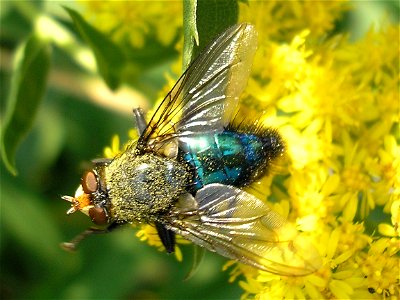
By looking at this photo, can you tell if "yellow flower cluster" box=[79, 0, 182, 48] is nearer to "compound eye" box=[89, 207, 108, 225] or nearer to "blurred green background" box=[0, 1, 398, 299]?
"blurred green background" box=[0, 1, 398, 299]

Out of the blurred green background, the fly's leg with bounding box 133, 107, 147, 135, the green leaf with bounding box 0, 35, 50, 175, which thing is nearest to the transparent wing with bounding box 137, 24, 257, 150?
the fly's leg with bounding box 133, 107, 147, 135

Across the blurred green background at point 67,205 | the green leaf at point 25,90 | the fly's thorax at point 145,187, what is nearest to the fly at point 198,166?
the fly's thorax at point 145,187

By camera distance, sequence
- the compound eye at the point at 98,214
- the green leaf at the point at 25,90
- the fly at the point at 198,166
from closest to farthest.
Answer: the fly at the point at 198,166 < the compound eye at the point at 98,214 < the green leaf at the point at 25,90

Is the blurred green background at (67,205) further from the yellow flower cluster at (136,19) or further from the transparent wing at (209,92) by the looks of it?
the transparent wing at (209,92)

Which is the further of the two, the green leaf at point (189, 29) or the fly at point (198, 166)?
the fly at point (198, 166)

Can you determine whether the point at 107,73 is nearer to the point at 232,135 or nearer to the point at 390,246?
the point at 232,135

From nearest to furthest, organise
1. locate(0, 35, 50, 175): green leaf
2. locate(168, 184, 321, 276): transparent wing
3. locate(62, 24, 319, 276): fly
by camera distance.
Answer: locate(168, 184, 321, 276): transparent wing
locate(62, 24, 319, 276): fly
locate(0, 35, 50, 175): green leaf
